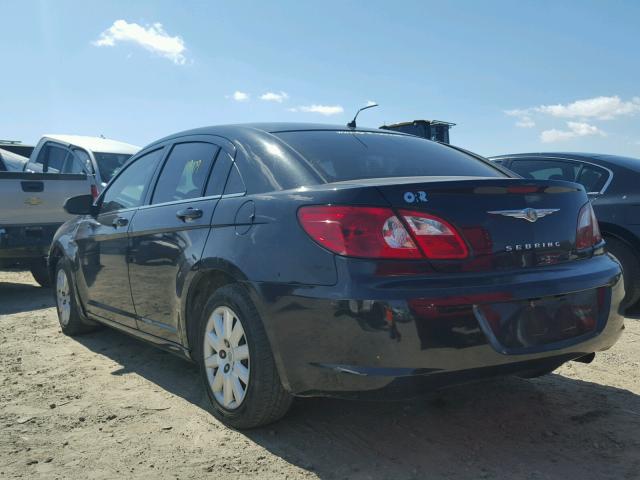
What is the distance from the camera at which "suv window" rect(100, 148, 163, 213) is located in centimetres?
431

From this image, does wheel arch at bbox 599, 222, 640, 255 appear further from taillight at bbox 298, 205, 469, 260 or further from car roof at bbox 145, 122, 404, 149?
taillight at bbox 298, 205, 469, 260

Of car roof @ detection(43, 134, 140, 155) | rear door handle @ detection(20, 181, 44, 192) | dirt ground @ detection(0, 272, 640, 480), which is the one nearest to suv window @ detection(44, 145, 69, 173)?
car roof @ detection(43, 134, 140, 155)

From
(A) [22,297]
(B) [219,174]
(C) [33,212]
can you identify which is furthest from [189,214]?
(A) [22,297]

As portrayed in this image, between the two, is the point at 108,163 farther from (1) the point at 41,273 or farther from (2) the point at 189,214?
(2) the point at 189,214

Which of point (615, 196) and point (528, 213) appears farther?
point (615, 196)

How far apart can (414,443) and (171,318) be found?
1561 mm

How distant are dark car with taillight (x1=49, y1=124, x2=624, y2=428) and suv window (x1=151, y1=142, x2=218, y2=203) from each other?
3 centimetres

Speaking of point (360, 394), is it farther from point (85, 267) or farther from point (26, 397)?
point (85, 267)

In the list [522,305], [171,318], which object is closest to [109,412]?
[171,318]

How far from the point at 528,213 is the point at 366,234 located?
76 cm

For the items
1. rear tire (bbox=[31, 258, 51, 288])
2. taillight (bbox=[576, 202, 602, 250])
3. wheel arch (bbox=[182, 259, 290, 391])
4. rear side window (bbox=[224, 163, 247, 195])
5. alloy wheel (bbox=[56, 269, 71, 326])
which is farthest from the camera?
rear tire (bbox=[31, 258, 51, 288])

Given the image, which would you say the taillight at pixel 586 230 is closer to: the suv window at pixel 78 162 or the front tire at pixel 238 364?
the front tire at pixel 238 364

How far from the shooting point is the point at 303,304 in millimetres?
2639

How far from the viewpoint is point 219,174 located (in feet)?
11.4
